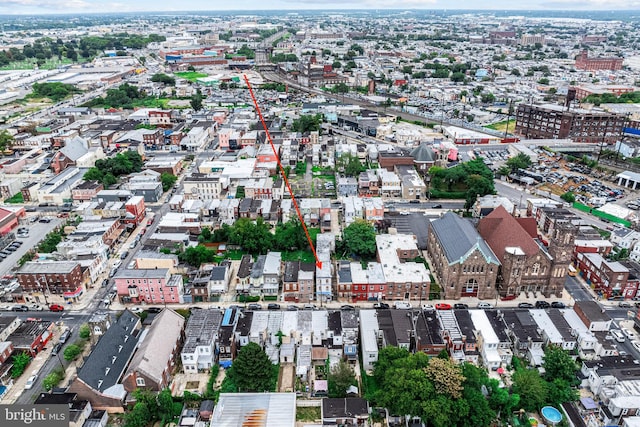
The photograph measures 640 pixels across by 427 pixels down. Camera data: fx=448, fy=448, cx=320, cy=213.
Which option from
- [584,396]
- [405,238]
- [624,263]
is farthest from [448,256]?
[624,263]

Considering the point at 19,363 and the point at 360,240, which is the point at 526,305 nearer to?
the point at 360,240

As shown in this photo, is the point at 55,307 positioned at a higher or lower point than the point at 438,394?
lower

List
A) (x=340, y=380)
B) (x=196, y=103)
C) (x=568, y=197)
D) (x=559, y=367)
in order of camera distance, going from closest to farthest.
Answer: (x=340, y=380) → (x=559, y=367) → (x=568, y=197) → (x=196, y=103)

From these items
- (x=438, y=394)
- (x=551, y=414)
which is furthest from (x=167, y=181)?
(x=551, y=414)

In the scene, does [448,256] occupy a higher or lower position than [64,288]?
higher

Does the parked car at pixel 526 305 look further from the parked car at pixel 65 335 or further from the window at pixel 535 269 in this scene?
the parked car at pixel 65 335

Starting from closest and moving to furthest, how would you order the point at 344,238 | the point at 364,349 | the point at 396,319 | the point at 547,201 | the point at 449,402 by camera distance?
the point at 449,402
the point at 364,349
the point at 396,319
the point at 344,238
the point at 547,201

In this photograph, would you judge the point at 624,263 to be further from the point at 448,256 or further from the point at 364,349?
the point at 364,349
